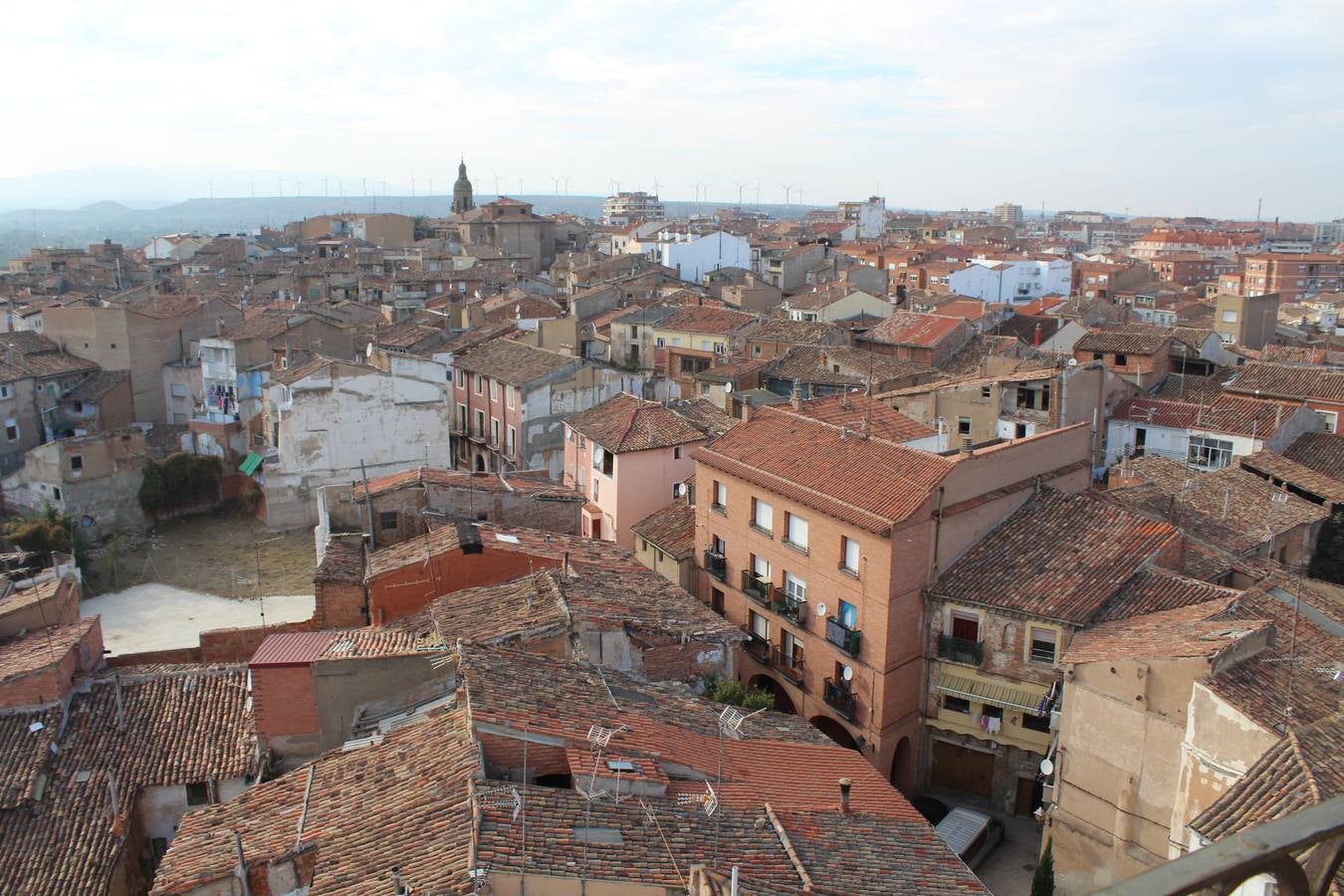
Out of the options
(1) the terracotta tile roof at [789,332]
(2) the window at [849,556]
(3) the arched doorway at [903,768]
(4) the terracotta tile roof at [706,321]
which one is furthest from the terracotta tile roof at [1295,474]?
(4) the terracotta tile roof at [706,321]

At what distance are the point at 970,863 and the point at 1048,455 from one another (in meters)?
8.39

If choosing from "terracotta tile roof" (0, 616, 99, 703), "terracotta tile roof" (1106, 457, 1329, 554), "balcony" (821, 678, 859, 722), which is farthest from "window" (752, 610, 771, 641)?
"terracotta tile roof" (0, 616, 99, 703)

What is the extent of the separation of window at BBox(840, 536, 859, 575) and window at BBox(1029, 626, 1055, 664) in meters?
3.32

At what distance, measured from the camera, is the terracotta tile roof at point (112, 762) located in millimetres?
14281

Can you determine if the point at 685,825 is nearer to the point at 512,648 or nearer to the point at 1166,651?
the point at 512,648

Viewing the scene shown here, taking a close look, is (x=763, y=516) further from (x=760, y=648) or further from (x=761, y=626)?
(x=760, y=648)

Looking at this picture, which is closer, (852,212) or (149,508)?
(149,508)

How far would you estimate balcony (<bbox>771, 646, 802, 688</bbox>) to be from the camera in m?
21.8

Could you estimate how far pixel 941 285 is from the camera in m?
71.3

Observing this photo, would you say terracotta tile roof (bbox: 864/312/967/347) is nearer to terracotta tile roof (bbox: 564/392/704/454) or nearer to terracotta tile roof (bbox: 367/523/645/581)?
terracotta tile roof (bbox: 564/392/704/454)

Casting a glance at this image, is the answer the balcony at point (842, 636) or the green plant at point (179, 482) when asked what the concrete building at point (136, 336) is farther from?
the balcony at point (842, 636)

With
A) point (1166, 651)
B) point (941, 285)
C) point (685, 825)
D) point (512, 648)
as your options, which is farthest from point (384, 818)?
point (941, 285)

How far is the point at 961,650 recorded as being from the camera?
1939 cm

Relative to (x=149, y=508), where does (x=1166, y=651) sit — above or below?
above
